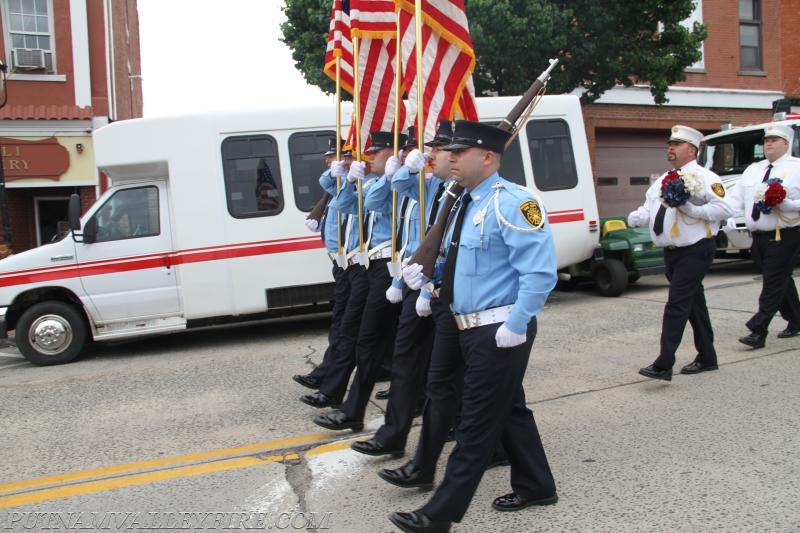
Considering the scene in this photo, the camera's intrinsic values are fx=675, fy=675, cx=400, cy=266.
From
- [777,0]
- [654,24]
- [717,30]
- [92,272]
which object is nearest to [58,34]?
[92,272]

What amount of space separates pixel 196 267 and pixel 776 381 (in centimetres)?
630

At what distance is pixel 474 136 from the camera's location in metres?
3.26

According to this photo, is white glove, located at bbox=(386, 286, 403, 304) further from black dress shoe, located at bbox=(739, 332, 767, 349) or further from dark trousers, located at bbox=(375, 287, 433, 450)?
black dress shoe, located at bbox=(739, 332, 767, 349)

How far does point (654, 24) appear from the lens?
1243cm

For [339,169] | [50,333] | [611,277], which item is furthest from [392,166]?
[611,277]

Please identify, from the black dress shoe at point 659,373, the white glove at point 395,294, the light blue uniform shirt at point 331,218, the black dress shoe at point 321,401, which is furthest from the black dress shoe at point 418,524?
the light blue uniform shirt at point 331,218

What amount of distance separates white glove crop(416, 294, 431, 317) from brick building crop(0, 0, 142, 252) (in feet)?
41.3

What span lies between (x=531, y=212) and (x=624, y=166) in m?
17.2

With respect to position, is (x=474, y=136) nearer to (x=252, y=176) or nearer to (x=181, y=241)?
(x=252, y=176)

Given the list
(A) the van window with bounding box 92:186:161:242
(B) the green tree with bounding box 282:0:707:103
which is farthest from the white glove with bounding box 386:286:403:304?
(B) the green tree with bounding box 282:0:707:103

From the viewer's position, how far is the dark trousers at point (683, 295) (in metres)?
5.22

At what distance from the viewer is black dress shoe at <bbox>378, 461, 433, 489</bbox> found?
356cm

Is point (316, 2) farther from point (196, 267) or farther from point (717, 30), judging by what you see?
point (717, 30)

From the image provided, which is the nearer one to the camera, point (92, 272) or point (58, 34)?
point (92, 272)
